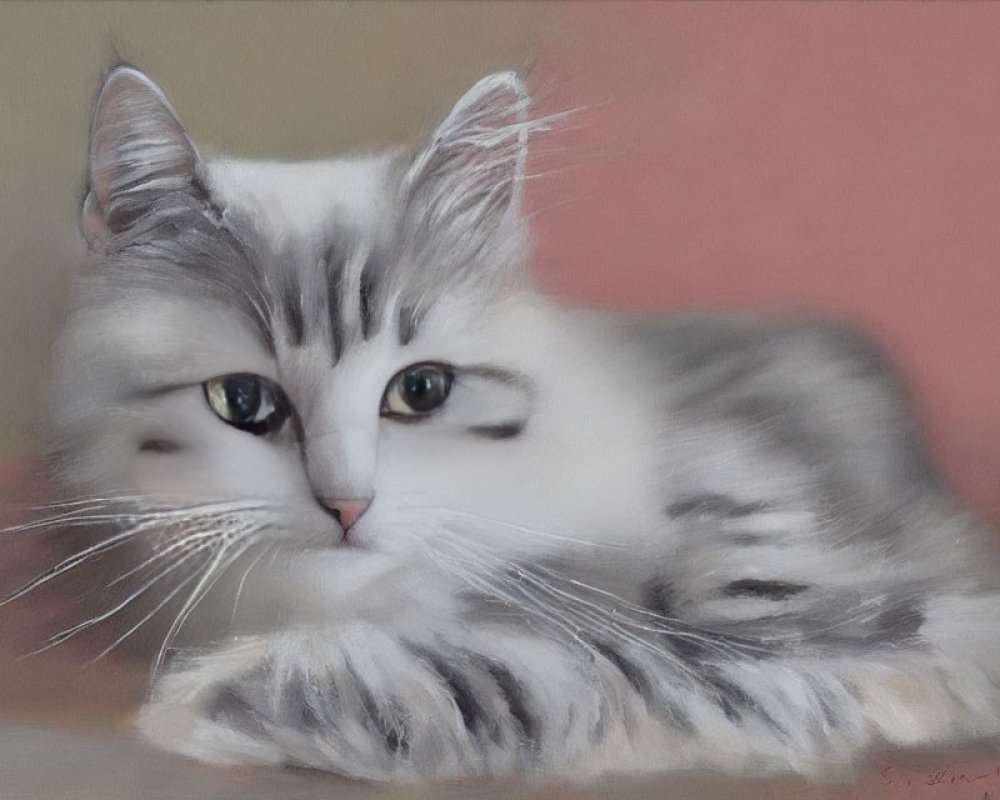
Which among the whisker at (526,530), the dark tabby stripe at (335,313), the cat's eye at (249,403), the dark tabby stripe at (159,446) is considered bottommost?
the whisker at (526,530)

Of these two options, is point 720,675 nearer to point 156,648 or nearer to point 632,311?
point 632,311

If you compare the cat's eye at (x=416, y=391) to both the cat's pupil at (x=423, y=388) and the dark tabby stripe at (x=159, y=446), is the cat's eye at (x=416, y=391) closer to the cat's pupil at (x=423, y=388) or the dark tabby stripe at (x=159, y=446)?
the cat's pupil at (x=423, y=388)

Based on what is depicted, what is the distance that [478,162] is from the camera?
3.11 feet

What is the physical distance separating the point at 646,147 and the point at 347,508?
17.2 inches

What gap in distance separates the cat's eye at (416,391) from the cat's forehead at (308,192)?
133 mm

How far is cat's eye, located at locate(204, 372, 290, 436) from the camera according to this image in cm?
91

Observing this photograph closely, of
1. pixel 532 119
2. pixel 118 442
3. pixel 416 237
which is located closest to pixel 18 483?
pixel 118 442

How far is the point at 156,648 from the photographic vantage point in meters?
0.94

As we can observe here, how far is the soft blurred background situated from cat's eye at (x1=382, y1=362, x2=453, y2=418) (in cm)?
14

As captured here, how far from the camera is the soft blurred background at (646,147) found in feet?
3.12

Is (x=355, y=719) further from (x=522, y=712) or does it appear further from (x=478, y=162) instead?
(x=478, y=162)
